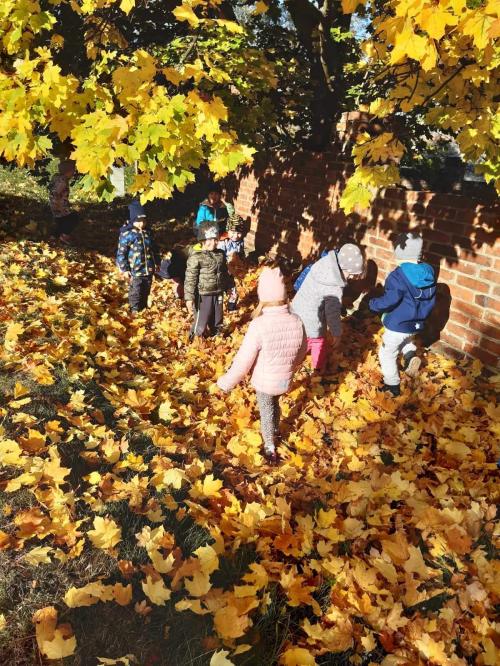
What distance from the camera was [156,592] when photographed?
2.02 meters

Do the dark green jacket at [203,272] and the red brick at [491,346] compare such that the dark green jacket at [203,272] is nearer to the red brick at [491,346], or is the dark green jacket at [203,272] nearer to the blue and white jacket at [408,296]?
the blue and white jacket at [408,296]

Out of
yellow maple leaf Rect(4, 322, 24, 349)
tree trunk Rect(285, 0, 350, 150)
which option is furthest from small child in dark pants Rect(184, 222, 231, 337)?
tree trunk Rect(285, 0, 350, 150)

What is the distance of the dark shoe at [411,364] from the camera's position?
184 inches

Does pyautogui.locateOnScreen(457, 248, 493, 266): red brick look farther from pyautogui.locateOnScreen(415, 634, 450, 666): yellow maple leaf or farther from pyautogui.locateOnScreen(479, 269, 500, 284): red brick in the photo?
pyautogui.locateOnScreen(415, 634, 450, 666): yellow maple leaf

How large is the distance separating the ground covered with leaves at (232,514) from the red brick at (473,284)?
0.81 m

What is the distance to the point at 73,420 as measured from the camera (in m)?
3.32

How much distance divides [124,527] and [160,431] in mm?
1123

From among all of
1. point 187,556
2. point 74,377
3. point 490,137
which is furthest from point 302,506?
point 490,137

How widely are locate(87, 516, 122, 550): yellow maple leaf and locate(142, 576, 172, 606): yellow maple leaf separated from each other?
0.35 meters

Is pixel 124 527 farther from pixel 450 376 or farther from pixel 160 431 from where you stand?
pixel 450 376

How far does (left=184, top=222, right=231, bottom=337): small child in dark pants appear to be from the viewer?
5.07 m

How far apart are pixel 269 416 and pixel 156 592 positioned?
66.0 inches

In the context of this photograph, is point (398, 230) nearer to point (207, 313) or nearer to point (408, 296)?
point (408, 296)

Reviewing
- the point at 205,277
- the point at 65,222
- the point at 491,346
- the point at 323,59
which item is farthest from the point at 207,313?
the point at 323,59
